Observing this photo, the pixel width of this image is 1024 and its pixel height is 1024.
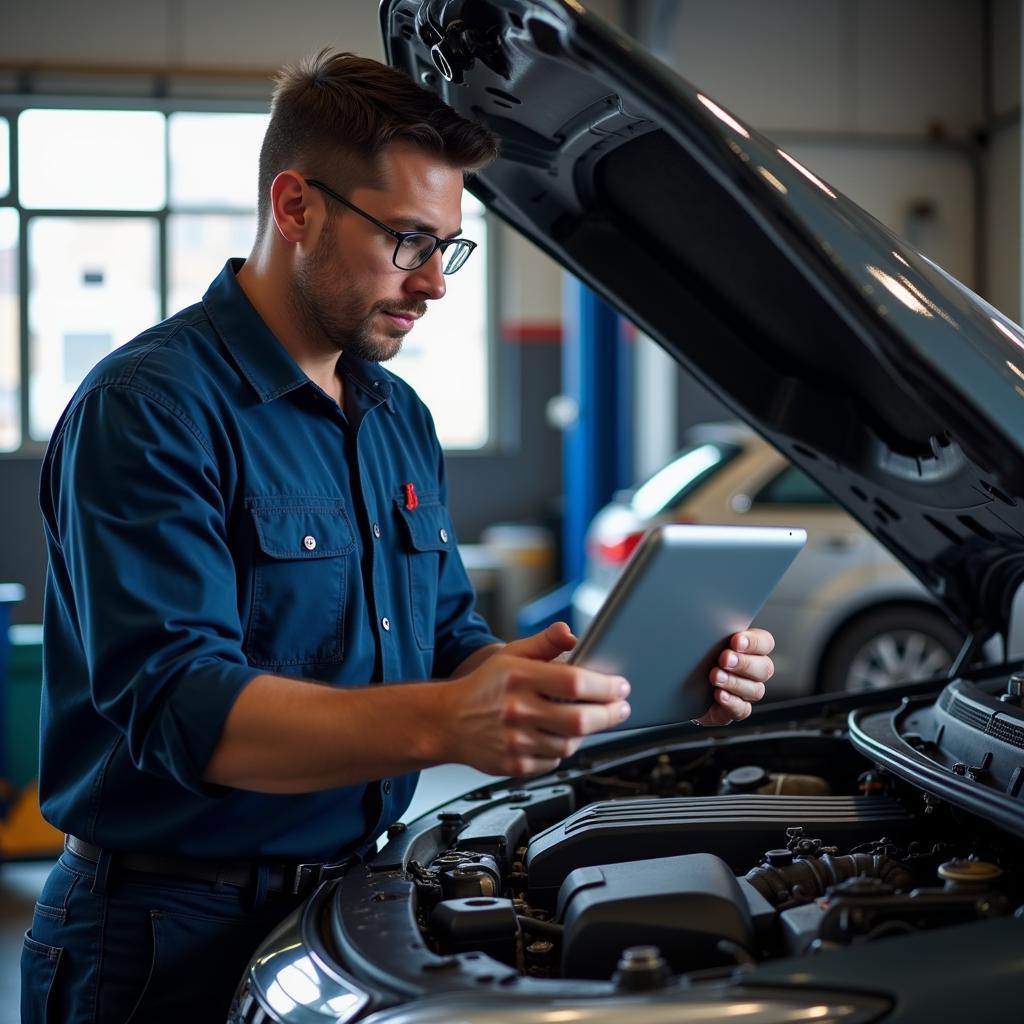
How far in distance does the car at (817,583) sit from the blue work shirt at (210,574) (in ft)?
12.1

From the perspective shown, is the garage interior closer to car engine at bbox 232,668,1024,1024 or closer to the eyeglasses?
car engine at bbox 232,668,1024,1024

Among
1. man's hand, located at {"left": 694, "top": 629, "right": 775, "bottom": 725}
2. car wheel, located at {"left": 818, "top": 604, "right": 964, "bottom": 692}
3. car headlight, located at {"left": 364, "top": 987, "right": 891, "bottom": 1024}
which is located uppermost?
man's hand, located at {"left": 694, "top": 629, "right": 775, "bottom": 725}

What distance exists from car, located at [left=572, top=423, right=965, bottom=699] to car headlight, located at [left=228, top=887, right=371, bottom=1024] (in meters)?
4.02

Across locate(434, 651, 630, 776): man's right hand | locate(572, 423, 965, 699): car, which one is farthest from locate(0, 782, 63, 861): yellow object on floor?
locate(434, 651, 630, 776): man's right hand

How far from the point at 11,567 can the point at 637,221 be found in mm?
7553

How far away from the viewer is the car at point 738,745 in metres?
1.09

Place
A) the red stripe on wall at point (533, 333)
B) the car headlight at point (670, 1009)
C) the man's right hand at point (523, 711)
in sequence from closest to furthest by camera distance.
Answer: the car headlight at point (670, 1009)
the man's right hand at point (523, 711)
the red stripe on wall at point (533, 333)

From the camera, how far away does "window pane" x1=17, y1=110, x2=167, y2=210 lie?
27.6 ft

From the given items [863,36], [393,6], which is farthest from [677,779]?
[863,36]

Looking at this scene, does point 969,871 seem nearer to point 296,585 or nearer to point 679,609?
point 679,609

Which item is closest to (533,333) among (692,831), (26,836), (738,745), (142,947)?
(26,836)

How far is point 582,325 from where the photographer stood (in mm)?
7250

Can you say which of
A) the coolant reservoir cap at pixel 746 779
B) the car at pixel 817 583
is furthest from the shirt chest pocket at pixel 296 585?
the car at pixel 817 583

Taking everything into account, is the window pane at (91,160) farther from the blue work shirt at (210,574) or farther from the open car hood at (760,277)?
the blue work shirt at (210,574)
